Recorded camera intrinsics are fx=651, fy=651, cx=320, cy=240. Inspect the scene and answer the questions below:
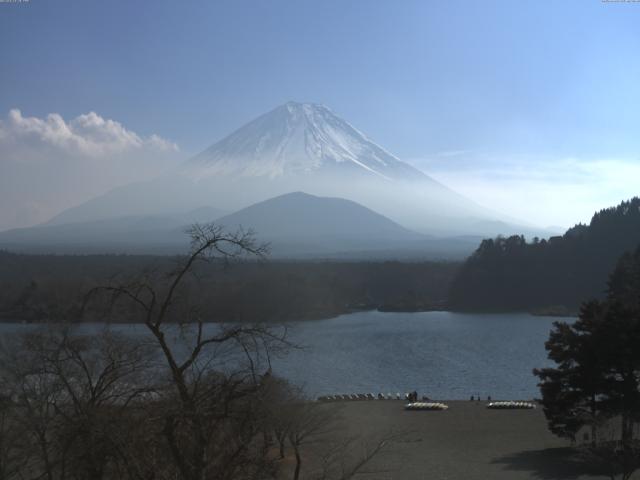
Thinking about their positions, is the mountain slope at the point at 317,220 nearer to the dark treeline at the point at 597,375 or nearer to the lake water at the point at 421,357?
the lake water at the point at 421,357

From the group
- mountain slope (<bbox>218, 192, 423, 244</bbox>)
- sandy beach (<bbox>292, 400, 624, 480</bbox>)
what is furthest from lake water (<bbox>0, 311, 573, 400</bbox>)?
mountain slope (<bbox>218, 192, 423, 244</bbox>)

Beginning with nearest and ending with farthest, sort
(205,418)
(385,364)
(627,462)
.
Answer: (205,418) → (627,462) → (385,364)

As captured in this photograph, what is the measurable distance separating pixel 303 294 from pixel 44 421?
2552 cm

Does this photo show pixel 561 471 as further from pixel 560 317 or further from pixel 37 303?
pixel 560 317

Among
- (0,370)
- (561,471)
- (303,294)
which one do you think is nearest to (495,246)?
(303,294)

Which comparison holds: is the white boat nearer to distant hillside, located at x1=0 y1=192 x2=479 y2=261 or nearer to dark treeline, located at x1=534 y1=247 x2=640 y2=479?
dark treeline, located at x1=534 y1=247 x2=640 y2=479

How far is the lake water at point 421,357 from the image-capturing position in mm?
14344

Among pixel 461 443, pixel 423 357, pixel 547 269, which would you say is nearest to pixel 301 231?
pixel 547 269

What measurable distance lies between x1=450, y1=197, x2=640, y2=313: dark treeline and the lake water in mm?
5347

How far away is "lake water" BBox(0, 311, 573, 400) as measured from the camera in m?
14.3

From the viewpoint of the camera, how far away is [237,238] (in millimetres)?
2348

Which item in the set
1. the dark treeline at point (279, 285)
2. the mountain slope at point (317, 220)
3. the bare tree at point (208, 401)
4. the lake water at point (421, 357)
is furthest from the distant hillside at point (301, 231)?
the bare tree at point (208, 401)

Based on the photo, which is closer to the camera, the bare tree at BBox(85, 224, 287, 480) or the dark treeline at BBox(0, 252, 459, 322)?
the bare tree at BBox(85, 224, 287, 480)

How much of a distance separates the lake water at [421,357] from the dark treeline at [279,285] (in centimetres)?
183
